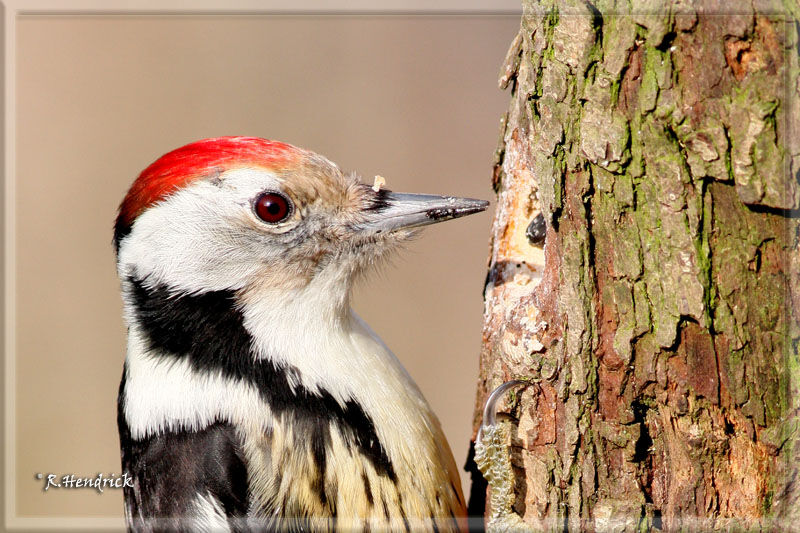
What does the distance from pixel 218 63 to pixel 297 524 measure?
3.76 m

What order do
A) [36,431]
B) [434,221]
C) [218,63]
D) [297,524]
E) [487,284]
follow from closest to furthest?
[297,524] < [434,221] < [487,284] < [36,431] < [218,63]

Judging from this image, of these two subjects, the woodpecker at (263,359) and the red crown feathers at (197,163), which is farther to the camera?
the red crown feathers at (197,163)

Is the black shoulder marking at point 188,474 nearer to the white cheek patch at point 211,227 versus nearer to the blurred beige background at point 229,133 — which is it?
the white cheek patch at point 211,227

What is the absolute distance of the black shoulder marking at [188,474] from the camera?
85.8 inches

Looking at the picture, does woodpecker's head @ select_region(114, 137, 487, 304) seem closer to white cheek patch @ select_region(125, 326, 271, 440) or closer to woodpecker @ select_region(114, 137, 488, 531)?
woodpecker @ select_region(114, 137, 488, 531)

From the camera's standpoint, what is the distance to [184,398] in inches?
88.4

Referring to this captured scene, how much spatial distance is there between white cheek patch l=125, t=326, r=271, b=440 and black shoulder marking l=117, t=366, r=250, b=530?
3 cm

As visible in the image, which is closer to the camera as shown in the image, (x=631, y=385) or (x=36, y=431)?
(x=631, y=385)

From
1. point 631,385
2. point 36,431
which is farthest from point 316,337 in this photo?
point 36,431

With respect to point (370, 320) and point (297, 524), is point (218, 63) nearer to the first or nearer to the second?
point (370, 320)

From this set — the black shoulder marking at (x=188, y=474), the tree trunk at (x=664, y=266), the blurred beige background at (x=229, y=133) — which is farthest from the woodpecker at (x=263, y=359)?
the blurred beige background at (x=229, y=133)

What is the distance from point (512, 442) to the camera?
2.29 metres

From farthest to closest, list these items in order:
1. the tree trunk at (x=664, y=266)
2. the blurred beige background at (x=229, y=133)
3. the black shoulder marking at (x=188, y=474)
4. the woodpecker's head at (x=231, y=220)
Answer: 1. the blurred beige background at (x=229, y=133)
2. the woodpecker's head at (x=231, y=220)
3. the black shoulder marking at (x=188, y=474)
4. the tree trunk at (x=664, y=266)
